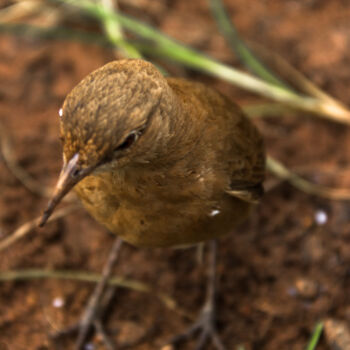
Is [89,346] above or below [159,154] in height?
below

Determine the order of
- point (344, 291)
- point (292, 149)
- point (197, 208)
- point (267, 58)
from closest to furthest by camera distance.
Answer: point (197, 208)
point (344, 291)
point (292, 149)
point (267, 58)

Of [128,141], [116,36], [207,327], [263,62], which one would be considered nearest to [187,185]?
[128,141]

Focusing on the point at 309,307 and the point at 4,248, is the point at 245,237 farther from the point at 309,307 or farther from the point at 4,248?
the point at 4,248

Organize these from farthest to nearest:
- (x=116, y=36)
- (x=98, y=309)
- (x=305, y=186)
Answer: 1. (x=116, y=36)
2. (x=305, y=186)
3. (x=98, y=309)

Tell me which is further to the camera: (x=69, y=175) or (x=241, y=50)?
(x=241, y=50)

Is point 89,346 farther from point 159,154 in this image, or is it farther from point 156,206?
point 159,154

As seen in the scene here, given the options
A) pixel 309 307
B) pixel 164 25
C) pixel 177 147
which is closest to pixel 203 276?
pixel 309 307
